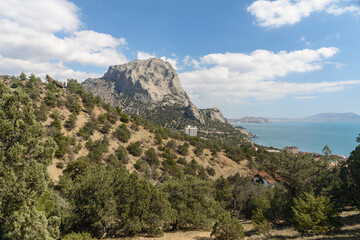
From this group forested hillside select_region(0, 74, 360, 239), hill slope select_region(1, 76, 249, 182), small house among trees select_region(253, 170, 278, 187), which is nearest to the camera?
forested hillside select_region(0, 74, 360, 239)

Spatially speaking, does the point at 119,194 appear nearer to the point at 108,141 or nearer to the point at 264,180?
the point at 108,141

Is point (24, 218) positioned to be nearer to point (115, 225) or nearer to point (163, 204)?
point (115, 225)

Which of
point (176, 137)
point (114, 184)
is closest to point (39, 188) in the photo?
point (114, 184)

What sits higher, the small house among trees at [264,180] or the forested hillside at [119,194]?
the forested hillside at [119,194]

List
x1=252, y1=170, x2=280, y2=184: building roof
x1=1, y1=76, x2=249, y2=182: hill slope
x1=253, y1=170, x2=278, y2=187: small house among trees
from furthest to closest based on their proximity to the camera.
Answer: x1=252, y1=170, x2=280, y2=184: building roof
x1=253, y1=170, x2=278, y2=187: small house among trees
x1=1, y1=76, x2=249, y2=182: hill slope

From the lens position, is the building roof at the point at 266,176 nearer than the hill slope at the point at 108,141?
No

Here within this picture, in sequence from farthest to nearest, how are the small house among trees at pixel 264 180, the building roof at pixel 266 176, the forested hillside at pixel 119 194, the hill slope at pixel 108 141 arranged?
the building roof at pixel 266 176
the small house among trees at pixel 264 180
the hill slope at pixel 108 141
the forested hillside at pixel 119 194

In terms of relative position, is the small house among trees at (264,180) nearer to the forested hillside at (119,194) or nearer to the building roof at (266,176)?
the building roof at (266,176)

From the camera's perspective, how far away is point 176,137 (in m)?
60.6

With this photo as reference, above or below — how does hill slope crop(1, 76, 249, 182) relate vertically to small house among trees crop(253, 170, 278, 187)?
above

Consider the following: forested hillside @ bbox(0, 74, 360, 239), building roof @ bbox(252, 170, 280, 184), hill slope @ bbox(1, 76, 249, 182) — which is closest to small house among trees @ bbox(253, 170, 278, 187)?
building roof @ bbox(252, 170, 280, 184)

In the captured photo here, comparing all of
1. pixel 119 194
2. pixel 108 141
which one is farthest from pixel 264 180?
pixel 119 194

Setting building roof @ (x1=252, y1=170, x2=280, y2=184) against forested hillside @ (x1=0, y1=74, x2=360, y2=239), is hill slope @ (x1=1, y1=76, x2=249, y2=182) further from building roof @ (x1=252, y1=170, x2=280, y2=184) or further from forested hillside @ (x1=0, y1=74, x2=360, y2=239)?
building roof @ (x1=252, y1=170, x2=280, y2=184)

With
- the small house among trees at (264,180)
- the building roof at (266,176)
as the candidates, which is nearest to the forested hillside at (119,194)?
the small house among trees at (264,180)
